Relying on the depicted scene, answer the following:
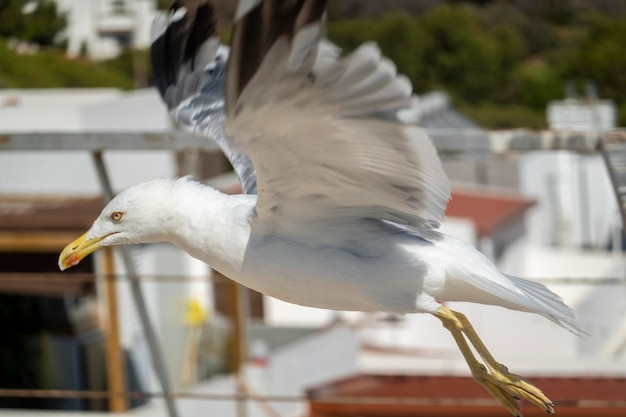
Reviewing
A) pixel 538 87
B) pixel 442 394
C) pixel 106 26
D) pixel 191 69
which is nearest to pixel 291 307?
pixel 442 394

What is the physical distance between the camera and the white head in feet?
8.67

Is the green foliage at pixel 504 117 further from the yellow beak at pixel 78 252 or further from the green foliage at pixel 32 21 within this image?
the yellow beak at pixel 78 252

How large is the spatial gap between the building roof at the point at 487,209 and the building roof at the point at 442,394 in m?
6.09

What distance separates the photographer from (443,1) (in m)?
40.2

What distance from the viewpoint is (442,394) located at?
5.37m

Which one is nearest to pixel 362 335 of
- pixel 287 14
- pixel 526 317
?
pixel 526 317

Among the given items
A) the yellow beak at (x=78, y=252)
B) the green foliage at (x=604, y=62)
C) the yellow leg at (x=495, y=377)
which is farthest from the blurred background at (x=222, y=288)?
the green foliage at (x=604, y=62)

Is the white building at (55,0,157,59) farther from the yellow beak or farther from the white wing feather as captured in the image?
the white wing feather

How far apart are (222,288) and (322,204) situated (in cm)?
950

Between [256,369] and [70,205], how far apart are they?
210 cm

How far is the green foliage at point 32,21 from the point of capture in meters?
11.8

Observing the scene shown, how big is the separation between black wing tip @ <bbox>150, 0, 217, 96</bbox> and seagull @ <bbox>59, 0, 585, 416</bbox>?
1.80 ft

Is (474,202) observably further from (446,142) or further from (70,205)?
(446,142)

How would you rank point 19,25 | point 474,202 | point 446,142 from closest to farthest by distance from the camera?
point 446,142
point 19,25
point 474,202
